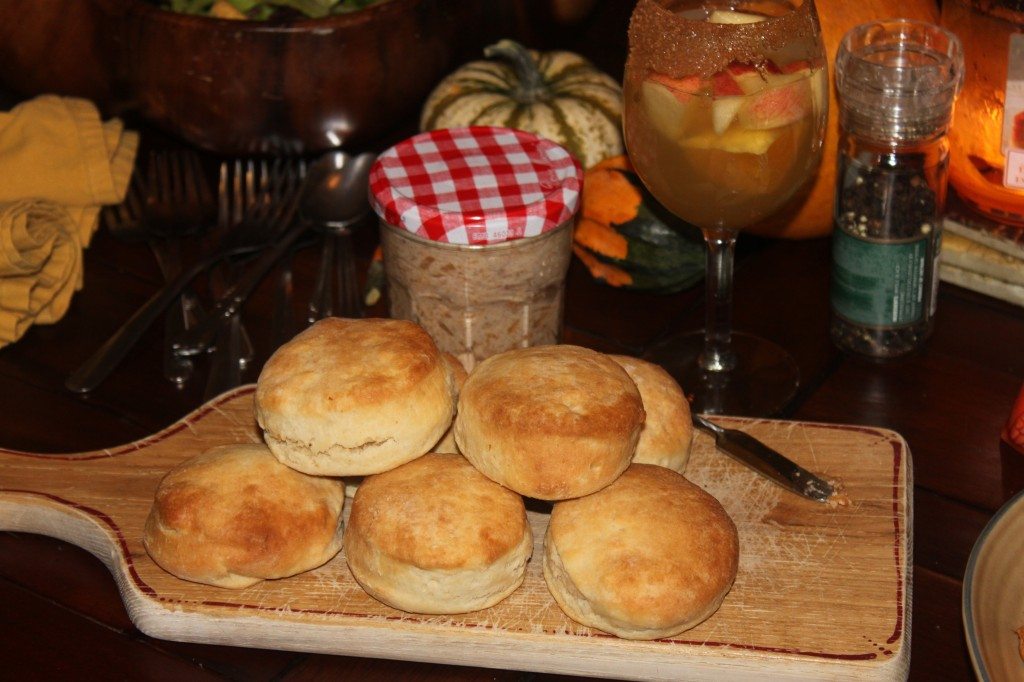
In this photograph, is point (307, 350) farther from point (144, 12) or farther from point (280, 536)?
point (144, 12)

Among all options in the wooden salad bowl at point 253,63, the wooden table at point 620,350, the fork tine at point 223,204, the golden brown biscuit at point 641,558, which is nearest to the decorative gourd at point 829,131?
the wooden table at point 620,350

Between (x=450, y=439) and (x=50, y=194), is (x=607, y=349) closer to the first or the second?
(x=450, y=439)

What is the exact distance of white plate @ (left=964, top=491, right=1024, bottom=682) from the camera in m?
0.96

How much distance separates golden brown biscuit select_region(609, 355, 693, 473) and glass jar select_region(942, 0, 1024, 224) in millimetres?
608

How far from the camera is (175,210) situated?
1.69 m

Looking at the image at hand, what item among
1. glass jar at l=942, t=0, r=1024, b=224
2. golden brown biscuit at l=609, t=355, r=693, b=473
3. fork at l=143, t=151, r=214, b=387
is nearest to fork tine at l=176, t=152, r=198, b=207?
fork at l=143, t=151, r=214, b=387

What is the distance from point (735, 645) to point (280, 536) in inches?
16.1

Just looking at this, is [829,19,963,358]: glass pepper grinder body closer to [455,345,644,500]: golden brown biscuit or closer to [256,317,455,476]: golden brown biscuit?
[455,345,644,500]: golden brown biscuit

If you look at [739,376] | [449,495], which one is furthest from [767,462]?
[449,495]

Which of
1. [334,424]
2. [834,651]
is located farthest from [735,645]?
[334,424]

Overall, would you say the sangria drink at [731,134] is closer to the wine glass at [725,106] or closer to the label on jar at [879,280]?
the wine glass at [725,106]

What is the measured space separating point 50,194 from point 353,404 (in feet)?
2.80

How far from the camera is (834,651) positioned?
100 centimetres

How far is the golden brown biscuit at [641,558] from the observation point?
0.97 m
